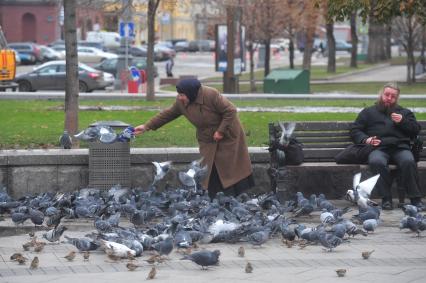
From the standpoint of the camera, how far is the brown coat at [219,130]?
10.3 meters

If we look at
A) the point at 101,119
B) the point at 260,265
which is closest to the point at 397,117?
the point at 260,265

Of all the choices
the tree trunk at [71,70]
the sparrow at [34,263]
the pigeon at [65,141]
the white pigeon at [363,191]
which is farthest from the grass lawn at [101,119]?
the sparrow at [34,263]

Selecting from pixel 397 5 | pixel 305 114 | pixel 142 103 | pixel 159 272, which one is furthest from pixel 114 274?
pixel 142 103

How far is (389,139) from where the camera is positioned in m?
11.1

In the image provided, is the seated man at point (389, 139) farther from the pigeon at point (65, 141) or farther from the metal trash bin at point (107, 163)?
the pigeon at point (65, 141)

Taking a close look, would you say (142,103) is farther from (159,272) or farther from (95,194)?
(159,272)

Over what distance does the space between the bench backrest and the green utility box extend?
67.5 feet

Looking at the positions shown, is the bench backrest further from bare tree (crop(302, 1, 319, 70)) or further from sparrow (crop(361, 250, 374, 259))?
bare tree (crop(302, 1, 319, 70))

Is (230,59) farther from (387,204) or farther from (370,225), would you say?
(370,225)

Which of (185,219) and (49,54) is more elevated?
(185,219)

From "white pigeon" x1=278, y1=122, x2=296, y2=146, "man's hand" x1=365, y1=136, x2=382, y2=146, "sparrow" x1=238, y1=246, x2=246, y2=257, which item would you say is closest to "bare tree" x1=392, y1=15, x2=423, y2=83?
"man's hand" x1=365, y1=136, x2=382, y2=146

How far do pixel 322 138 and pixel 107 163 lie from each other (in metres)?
2.55

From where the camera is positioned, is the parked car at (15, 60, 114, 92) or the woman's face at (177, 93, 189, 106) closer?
the woman's face at (177, 93, 189, 106)

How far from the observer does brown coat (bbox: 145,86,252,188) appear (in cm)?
1031
